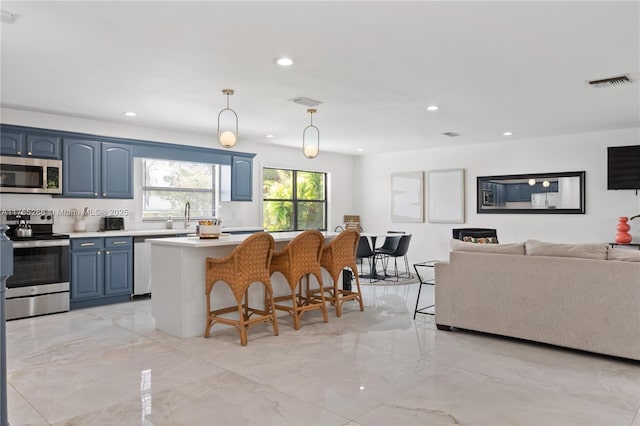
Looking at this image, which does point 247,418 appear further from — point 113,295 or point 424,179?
point 424,179

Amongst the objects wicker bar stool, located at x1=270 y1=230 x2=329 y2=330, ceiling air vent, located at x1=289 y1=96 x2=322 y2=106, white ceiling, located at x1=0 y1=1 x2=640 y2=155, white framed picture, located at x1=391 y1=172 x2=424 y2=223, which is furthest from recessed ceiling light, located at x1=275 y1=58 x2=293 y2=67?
white framed picture, located at x1=391 y1=172 x2=424 y2=223

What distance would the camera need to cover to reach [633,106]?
5340 millimetres

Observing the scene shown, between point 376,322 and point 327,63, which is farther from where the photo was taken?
point 376,322

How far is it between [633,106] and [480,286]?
3153mm

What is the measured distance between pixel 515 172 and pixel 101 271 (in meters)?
6.63

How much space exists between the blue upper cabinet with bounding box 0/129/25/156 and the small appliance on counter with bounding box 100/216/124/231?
50.7 inches

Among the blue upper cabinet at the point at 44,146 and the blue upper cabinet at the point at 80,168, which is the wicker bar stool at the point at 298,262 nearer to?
the blue upper cabinet at the point at 80,168

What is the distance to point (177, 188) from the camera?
280 inches

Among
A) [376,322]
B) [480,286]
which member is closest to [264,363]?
[376,322]

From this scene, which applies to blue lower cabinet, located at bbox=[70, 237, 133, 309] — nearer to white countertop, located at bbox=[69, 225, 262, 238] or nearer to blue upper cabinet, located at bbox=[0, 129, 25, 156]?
white countertop, located at bbox=[69, 225, 262, 238]

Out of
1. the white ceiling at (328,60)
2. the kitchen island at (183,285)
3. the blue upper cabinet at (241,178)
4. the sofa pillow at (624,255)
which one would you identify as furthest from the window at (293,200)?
the sofa pillow at (624,255)

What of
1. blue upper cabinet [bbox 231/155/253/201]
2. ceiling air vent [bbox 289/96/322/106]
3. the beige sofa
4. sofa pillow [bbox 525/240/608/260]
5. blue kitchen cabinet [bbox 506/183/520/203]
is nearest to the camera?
the beige sofa

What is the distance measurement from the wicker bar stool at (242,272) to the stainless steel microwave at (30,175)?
106 inches

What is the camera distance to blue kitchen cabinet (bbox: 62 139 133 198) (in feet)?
18.7
